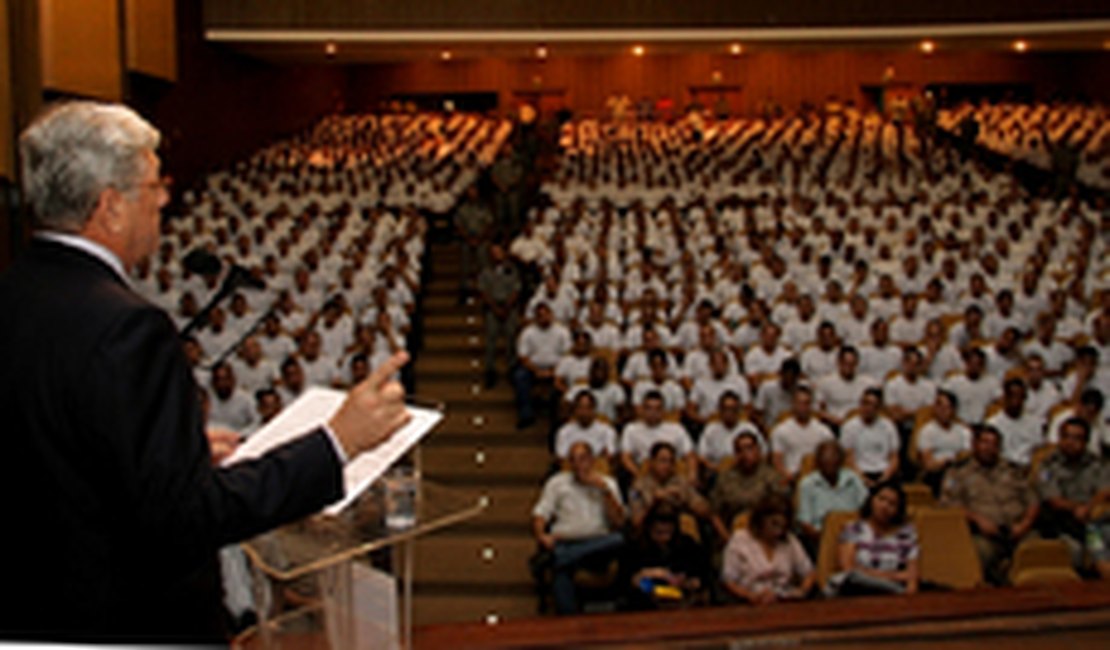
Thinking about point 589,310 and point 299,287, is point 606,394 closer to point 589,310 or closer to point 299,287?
point 589,310

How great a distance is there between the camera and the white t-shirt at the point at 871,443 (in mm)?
5871

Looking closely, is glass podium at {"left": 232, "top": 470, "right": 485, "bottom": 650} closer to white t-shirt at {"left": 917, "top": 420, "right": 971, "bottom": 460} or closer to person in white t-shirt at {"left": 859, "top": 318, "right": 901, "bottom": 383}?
white t-shirt at {"left": 917, "top": 420, "right": 971, "bottom": 460}

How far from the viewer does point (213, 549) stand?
4.36 ft

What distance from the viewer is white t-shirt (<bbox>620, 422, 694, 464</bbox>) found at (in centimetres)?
580

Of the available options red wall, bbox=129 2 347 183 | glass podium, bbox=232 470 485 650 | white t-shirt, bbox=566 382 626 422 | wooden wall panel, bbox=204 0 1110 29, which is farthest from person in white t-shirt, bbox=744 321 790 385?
wooden wall panel, bbox=204 0 1110 29

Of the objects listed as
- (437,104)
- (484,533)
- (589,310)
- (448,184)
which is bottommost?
(484,533)

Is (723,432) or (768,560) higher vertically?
(723,432)

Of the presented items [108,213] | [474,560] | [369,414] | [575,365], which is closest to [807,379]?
[575,365]

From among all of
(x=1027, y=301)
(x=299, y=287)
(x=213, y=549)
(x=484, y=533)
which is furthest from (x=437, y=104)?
(x=213, y=549)

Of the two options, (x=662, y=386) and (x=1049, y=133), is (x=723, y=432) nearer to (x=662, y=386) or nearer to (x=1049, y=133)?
(x=662, y=386)

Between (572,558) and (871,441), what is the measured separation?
198cm

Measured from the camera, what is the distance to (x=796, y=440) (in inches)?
227

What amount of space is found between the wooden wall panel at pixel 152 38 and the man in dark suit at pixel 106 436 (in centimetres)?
1118

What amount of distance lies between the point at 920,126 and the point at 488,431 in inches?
526
